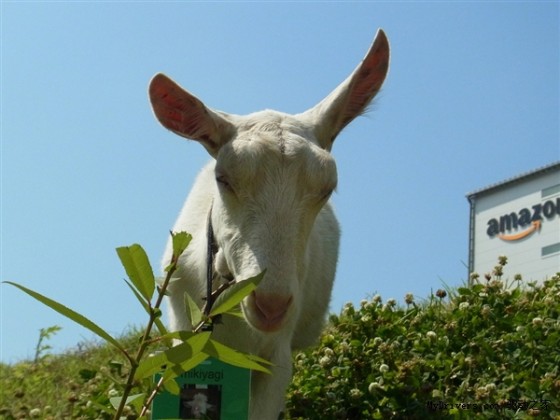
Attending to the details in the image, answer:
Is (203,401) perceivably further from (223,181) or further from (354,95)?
(354,95)

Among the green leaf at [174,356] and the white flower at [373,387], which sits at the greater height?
the white flower at [373,387]

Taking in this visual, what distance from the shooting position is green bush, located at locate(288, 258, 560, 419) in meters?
5.23

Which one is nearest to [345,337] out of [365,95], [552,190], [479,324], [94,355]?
[479,324]

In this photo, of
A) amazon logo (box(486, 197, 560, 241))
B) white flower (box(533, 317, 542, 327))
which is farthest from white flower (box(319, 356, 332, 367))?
amazon logo (box(486, 197, 560, 241))

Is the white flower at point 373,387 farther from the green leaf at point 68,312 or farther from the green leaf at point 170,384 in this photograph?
the green leaf at point 68,312

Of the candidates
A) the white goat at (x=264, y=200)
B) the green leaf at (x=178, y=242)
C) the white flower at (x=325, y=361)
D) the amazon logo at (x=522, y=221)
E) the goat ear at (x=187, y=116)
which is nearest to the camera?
the green leaf at (x=178, y=242)

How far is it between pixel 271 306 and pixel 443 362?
216 centimetres

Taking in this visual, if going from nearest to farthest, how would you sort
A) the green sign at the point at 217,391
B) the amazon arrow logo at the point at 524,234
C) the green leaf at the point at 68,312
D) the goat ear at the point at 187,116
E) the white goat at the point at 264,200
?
1. the green leaf at the point at 68,312
2. the white goat at the point at 264,200
3. the green sign at the point at 217,391
4. the goat ear at the point at 187,116
5. the amazon arrow logo at the point at 524,234

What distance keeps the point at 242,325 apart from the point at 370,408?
1.03 meters

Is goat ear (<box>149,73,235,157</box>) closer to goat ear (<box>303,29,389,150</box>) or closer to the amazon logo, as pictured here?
goat ear (<box>303,29,389,150</box>)

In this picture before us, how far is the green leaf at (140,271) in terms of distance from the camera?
4.46ft

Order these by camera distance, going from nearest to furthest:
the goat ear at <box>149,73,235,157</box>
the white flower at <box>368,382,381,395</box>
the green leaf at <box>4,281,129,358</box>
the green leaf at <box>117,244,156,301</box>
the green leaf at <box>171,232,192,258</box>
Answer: the green leaf at <box>4,281,129,358</box>, the green leaf at <box>117,244,156,301</box>, the green leaf at <box>171,232,192,258</box>, the goat ear at <box>149,73,235,157</box>, the white flower at <box>368,382,381,395</box>

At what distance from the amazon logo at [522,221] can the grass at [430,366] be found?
3685cm

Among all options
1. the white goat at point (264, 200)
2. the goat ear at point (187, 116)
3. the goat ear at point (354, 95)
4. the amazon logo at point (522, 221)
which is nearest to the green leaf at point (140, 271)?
the white goat at point (264, 200)
